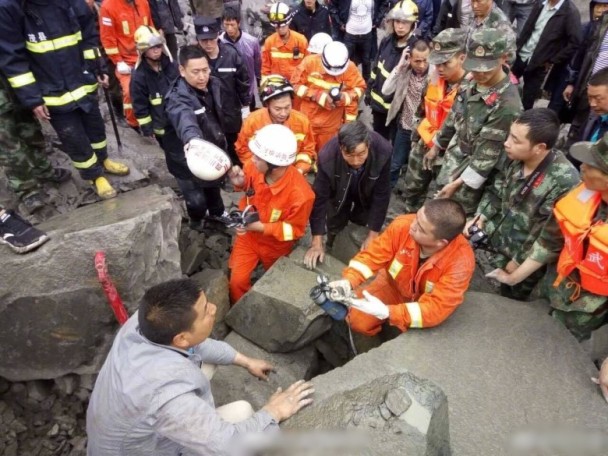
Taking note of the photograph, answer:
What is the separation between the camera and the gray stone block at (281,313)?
3.37 metres

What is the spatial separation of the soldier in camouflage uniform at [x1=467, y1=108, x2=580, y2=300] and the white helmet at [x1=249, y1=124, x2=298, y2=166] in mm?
1646

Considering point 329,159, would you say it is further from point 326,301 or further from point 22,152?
point 22,152

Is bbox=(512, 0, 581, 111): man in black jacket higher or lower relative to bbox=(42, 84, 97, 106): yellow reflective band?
higher

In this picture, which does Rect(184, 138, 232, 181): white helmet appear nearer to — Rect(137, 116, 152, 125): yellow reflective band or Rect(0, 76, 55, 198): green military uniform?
Rect(137, 116, 152, 125): yellow reflective band

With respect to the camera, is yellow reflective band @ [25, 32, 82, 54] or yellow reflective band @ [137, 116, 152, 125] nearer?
yellow reflective band @ [25, 32, 82, 54]

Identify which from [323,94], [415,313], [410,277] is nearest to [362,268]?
[410,277]

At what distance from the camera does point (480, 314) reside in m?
3.12

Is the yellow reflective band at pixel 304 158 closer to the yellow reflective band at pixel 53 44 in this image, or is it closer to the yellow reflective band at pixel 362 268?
the yellow reflective band at pixel 362 268

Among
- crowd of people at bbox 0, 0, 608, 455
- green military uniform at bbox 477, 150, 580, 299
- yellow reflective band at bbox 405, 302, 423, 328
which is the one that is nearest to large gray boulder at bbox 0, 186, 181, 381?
crowd of people at bbox 0, 0, 608, 455

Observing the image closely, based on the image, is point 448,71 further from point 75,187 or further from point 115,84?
point 115,84

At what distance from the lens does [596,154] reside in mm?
2592

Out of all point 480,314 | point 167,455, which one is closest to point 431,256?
point 480,314

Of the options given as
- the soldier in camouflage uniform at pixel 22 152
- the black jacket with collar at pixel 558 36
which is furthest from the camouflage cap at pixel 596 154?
the soldier in camouflage uniform at pixel 22 152

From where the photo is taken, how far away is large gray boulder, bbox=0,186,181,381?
3105 mm
